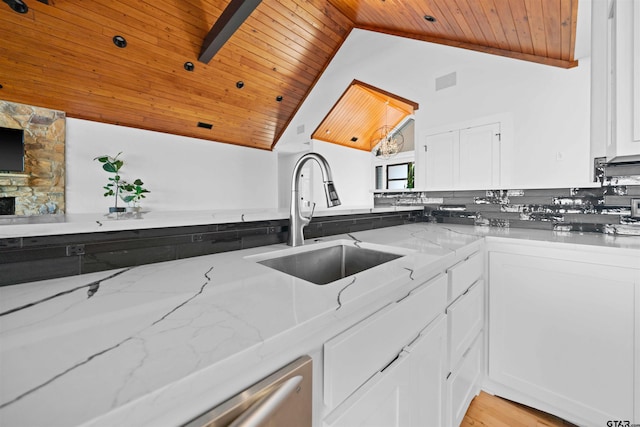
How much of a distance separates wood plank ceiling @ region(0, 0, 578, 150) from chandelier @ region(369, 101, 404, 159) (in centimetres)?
263

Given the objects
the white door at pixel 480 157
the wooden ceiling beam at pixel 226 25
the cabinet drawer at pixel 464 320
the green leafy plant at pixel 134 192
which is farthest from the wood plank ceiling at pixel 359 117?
the cabinet drawer at pixel 464 320

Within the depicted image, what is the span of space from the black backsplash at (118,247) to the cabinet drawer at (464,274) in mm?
777

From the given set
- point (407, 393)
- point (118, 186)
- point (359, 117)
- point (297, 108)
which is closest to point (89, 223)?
point (407, 393)

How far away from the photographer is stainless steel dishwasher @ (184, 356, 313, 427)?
37 cm

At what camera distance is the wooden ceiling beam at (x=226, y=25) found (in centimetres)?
267

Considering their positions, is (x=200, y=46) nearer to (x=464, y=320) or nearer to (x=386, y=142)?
(x=464, y=320)

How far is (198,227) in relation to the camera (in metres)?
1.00

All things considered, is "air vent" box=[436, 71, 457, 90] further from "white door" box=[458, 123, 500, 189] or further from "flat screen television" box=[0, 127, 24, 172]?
"flat screen television" box=[0, 127, 24, 172]

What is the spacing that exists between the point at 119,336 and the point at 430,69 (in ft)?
10.7

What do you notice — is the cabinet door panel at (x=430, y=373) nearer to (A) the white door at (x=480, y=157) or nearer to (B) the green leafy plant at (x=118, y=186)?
(A) the white door at (x=480, y=157)

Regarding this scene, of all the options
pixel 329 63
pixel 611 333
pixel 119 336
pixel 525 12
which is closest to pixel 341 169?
pixel 329 63

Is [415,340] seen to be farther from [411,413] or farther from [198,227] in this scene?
[198,227]

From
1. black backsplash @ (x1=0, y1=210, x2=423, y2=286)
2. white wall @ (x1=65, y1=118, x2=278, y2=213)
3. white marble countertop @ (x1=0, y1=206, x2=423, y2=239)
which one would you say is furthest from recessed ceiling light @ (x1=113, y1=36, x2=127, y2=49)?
black backsplash @ (x1=0, y1=210, x2=423, y2=286)

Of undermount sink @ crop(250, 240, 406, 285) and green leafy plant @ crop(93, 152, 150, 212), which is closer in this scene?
undermount sink @ crop(250, 240, 406, 285)
